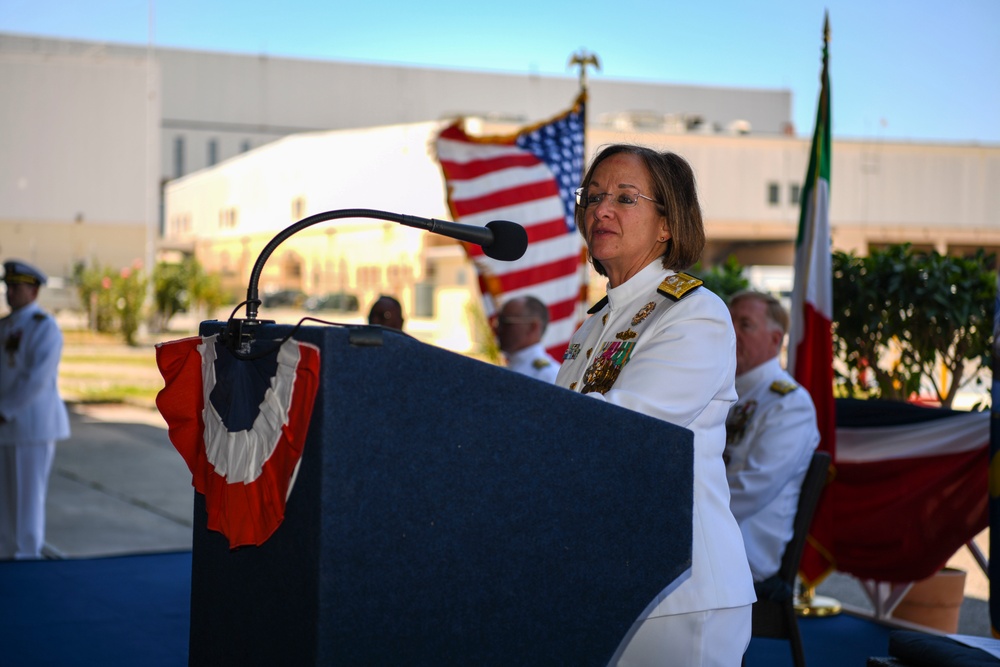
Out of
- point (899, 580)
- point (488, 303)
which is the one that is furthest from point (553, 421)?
point (488, 303)

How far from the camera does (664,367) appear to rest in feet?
5.91

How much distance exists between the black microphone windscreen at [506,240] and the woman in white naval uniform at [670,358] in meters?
0.24

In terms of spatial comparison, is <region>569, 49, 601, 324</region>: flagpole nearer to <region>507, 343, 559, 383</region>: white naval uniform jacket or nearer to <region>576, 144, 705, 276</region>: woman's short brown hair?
<region>507, 343, 559, 383</region>: white naval uniform jacket

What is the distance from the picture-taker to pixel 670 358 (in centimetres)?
183

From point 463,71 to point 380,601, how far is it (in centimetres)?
5124

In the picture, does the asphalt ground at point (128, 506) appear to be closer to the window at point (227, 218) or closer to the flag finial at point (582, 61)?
the flag finial at point (582, 61)

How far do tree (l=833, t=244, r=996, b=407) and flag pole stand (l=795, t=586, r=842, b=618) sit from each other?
3.99ft

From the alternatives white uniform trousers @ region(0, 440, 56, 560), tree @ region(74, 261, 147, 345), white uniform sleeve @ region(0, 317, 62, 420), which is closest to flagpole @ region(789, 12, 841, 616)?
white uniform sleeve @ region(0, 317, 62, 420)

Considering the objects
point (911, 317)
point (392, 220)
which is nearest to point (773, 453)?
point (911, 317)

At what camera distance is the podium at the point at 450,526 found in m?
1.40

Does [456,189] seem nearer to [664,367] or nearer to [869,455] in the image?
[869,455]

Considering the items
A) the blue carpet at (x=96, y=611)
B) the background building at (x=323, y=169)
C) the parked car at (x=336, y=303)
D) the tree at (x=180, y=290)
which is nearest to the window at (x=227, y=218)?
the background building at (x=323, y=169)

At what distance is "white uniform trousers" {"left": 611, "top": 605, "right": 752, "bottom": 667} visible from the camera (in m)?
1.80

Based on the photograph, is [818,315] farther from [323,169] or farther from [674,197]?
[323,169]
